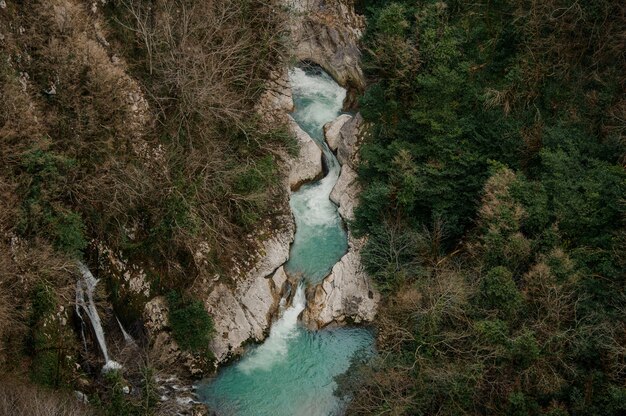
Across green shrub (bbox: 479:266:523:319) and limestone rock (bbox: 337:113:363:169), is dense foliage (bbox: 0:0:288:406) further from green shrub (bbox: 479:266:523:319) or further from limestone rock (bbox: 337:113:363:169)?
green shrub (bbox: 479:266:523:319)

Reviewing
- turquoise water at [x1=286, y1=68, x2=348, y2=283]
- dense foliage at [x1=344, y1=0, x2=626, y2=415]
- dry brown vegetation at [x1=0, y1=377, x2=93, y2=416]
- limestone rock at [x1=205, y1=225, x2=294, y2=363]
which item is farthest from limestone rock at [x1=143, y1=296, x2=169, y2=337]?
dense foliage at [x1=344, y1=0, x2=626, y2=415]

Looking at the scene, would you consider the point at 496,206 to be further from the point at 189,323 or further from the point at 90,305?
the point at 90,305

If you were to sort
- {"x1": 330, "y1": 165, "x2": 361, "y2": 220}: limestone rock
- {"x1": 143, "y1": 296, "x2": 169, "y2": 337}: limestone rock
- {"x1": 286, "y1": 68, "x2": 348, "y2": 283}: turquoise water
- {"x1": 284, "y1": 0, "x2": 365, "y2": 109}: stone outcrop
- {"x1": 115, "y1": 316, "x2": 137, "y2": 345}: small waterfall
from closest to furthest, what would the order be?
{"x1": 115, "y1": 316, "x2": 137, "y2": 345}: small waterfall → {"x1": 143, "y1": 296, "x2": 169, "y2": 337}: limestone rock → {"x1": 286, "y1": 68, "x2": 348, "y2": 283}: turquoise water → {"x1": 330, "y1": 165, "x2": 361, "y2": 220}: limestone rock → {"x1": 284, "y1": 0, "x2": 365, "y2": 109}: stone outcrop

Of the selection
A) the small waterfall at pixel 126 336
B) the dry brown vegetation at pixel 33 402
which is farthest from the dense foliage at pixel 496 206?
the dry brown vegetation at pixel 33 402

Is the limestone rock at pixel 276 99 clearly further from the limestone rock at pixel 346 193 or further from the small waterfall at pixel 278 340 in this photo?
the small waterfall at pixel 278 340

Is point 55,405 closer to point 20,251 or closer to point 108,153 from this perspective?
point 20,251
